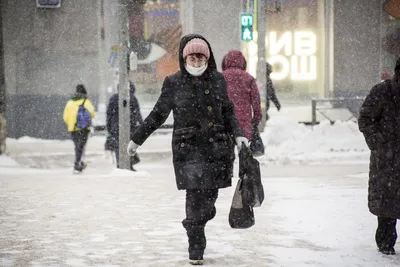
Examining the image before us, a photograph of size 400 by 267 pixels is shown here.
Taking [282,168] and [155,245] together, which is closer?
[155,245]

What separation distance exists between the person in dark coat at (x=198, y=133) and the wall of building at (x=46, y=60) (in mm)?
16661

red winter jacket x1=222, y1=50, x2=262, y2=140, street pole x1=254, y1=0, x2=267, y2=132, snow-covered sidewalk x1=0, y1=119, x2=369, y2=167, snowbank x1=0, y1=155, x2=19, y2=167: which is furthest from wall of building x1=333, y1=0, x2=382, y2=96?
red winter jacket x1=222, y1=50, x2=262, y2=140

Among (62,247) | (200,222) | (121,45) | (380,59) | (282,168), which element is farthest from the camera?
(380,59)

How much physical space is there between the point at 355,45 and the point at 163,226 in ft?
56.8

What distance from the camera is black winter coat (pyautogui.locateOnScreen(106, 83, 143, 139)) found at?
48.5 feet

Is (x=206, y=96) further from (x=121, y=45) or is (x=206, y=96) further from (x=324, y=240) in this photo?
(x=121, y=45)

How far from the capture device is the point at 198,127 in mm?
6707

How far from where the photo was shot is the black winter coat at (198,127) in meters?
6.67

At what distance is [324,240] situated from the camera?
25.6ft

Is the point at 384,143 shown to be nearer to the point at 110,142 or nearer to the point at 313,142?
the point at 110,142

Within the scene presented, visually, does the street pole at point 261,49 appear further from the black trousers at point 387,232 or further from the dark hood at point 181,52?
the dark hood at point 181,52

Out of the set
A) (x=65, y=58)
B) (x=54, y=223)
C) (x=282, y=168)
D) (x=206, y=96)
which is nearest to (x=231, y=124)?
(x=206, y=96)

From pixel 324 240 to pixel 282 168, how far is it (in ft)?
26.1

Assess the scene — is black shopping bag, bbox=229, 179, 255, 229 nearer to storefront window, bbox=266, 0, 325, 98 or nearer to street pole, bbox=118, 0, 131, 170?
street pole, bbox=118, 0, 131, 170
